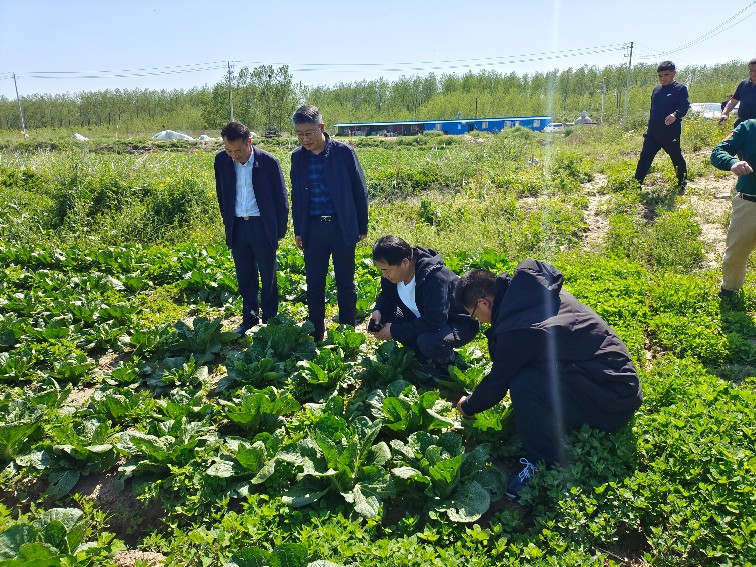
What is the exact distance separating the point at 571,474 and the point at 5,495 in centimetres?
325

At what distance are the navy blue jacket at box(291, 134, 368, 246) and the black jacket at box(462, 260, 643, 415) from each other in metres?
1.96

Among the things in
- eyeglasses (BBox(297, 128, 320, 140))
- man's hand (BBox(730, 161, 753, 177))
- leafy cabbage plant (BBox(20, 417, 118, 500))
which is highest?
eyeglasses (BBox(297, 128, 320, 140))

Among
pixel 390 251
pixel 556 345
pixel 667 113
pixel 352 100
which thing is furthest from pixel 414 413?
pixel 352 100

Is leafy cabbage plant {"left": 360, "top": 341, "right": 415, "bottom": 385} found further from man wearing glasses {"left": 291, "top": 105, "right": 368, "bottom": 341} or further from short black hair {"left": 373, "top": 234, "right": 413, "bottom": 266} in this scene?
man wearing glasses {"left": 291, "top": 105, "right": 368, "bottom": 341}

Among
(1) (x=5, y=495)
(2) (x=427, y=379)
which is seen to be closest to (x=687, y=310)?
(2) (x=427, y=379)

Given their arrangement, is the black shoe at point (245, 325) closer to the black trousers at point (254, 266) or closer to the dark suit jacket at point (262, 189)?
the black trousers at point (254, 266)

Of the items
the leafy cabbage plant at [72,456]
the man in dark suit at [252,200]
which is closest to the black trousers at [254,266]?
the man in dark suit at [252,200]

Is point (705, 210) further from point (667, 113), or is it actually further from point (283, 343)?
point (283, 343)

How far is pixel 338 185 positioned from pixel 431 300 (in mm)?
1349

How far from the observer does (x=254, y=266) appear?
5102 millimetres

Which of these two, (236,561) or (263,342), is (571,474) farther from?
(263,342)

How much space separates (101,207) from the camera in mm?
10148

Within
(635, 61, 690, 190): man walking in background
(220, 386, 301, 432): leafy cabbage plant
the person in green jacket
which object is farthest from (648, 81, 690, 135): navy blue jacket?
(220, 386, 301, 432): leafy cabbage plant

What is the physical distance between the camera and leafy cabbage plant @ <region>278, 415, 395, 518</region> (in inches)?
106
